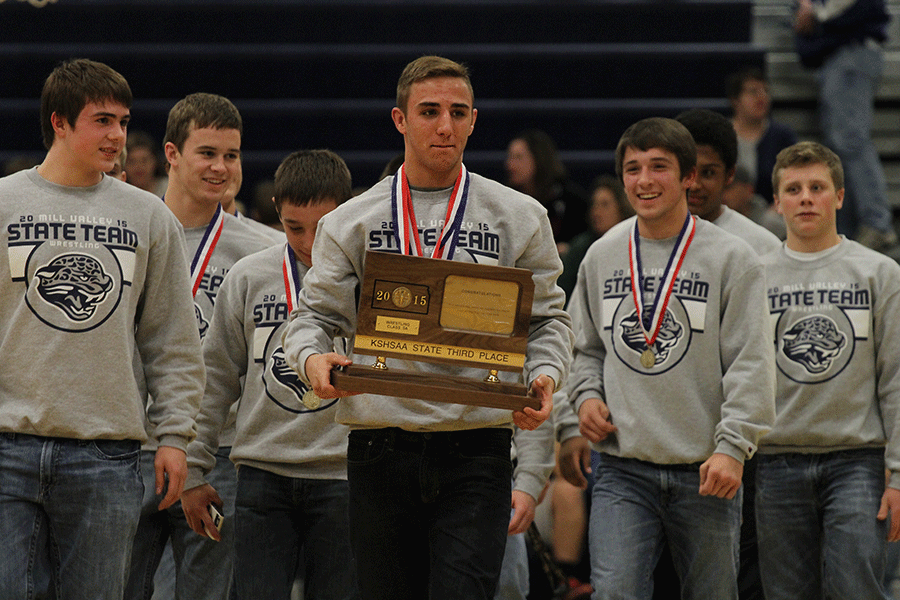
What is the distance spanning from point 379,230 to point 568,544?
339 cm

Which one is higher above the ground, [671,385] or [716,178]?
[716,178]

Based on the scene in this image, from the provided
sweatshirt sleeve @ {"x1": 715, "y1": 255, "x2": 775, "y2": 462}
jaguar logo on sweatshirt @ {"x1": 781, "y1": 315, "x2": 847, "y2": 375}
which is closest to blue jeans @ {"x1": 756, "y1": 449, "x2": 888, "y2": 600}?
jaguar logo on sweatshirt @ {"x1": 781, "y1": 315, "x2": 847, "y2": 375}

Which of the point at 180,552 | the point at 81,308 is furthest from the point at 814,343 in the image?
the point at 81,308

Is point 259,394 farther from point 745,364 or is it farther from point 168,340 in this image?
point 745,364

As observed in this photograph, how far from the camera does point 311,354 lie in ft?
9.25

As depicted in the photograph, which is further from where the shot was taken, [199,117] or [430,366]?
[199,117]

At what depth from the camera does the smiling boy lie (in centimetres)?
289

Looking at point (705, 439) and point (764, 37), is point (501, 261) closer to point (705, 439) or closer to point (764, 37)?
point (705, 439)

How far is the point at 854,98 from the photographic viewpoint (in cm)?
873

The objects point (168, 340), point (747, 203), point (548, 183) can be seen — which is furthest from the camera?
point (548, 183)

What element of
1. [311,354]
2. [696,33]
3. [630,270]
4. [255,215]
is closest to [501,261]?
[311,354]

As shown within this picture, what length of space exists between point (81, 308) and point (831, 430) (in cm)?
258

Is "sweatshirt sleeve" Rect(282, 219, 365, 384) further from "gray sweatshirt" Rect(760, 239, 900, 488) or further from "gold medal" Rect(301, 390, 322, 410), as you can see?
"gray sweatshirt" Rect(760, 239, 900, 488)

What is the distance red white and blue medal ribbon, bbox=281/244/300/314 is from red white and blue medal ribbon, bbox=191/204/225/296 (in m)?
0.42
